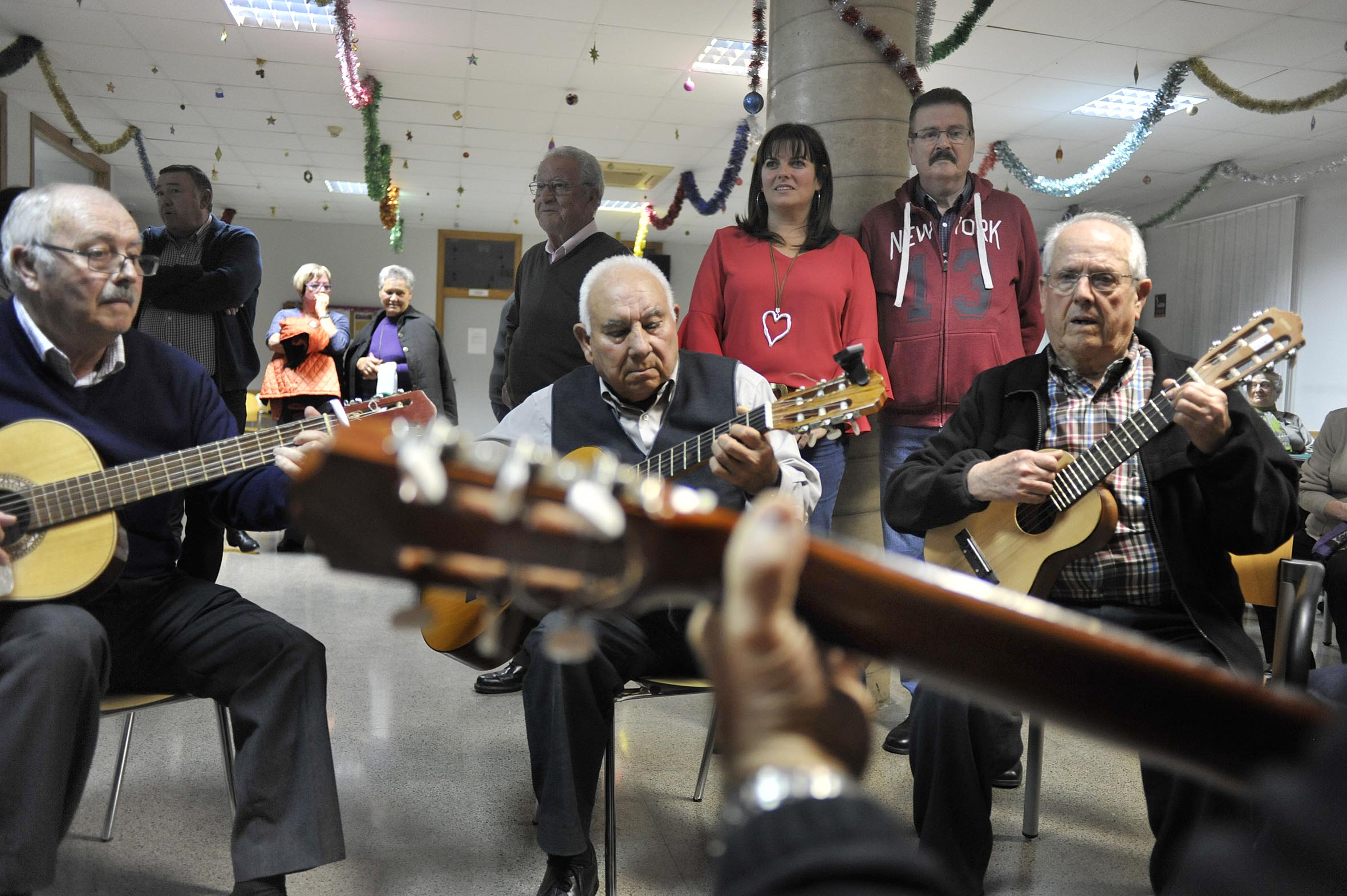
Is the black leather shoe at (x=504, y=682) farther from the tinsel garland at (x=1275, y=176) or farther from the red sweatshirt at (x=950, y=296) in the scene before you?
the tinsel garland at (x=1275, y=176)

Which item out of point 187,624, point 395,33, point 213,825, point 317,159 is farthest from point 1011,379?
point 317,159

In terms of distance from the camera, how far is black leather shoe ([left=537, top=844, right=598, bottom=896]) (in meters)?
1.80

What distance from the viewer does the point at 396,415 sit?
2016 millimetres

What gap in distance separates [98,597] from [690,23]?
526 centimetres

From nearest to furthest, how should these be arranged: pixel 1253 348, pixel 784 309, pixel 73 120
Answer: pixel 1253 348 < pixel 784 309 < pixel 73 120

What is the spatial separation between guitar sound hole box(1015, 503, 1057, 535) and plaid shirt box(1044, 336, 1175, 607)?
97 mm

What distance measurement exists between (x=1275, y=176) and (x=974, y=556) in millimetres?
9034

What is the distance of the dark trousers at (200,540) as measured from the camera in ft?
6.55

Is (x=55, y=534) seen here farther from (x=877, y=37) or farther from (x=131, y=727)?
(x=877, y=37)

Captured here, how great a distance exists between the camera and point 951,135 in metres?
2.84

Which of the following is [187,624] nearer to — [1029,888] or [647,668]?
[647,668]

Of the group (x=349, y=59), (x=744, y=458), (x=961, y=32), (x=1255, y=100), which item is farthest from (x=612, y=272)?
(x=1255, y=100)

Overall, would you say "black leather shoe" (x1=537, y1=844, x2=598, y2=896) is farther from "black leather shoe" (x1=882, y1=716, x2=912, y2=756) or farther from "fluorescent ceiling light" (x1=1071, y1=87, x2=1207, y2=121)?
"fluorescent ceiling light" (x1=1071, y1=87, x2=1207, y2=121)

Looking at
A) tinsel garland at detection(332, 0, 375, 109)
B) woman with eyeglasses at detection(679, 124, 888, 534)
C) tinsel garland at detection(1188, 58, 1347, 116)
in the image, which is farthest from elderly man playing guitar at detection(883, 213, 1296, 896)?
tinsel garland at detection(1188, 58, 1347, 116)
